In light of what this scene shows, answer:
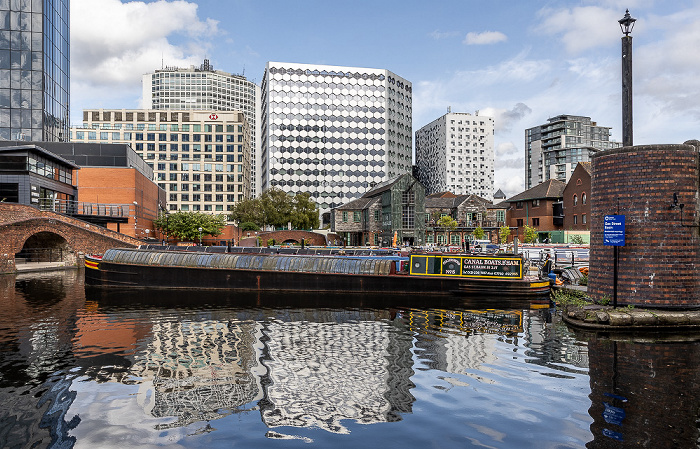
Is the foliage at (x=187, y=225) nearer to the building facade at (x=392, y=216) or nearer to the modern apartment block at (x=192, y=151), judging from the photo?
the building facade at (x=392, y=216)

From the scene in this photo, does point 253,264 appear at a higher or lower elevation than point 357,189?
lower

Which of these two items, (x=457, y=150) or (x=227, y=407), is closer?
(x=227, y=407)

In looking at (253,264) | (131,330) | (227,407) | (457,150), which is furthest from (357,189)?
(227,407)

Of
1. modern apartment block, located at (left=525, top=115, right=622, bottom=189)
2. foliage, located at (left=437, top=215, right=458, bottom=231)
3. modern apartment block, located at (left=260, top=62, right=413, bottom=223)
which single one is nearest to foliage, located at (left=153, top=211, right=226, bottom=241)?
foliage, located at (left=437, top=215, right=458, bottom=231)

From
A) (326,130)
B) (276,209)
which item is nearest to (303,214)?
(276,209)

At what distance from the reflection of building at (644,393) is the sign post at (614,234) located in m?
3.46

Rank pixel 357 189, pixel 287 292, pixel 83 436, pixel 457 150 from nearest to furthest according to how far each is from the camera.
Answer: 1. pixel 83 436
2. pixel 287 292
3. pixel 357 189
4. pixel 457 150

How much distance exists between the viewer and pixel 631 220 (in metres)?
19.1

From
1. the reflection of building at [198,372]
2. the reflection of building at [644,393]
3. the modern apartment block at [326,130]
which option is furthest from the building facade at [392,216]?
the reflection of building at [644,393]

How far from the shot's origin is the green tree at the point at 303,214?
85188 mm

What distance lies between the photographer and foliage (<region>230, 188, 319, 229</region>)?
8450 cm

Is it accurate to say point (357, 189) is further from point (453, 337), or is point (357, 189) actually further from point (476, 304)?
point (453, 337)

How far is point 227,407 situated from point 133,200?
67468mm

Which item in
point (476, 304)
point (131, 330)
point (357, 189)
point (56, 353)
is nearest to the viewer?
point (56, 353)
